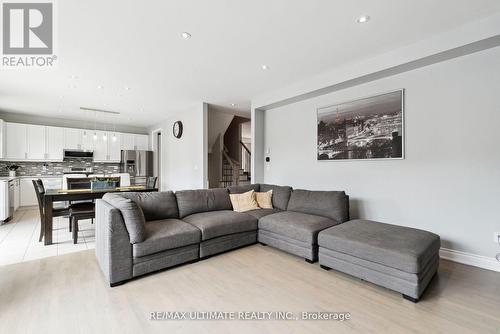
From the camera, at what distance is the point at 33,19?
2301 millimetres

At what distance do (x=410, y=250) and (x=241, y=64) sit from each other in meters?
3.03

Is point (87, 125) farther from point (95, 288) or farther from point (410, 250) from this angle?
point (410, 250)

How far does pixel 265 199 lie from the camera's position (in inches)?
154

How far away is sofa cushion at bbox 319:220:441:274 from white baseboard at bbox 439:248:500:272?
2.27ft

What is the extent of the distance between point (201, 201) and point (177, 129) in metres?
3.49

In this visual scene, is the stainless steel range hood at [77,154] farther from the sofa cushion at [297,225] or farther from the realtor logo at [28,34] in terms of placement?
the sofa cushion at [297,225]

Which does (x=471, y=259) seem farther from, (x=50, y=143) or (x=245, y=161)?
(x=50, y=143)

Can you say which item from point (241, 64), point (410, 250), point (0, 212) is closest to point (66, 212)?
point (0, 212)

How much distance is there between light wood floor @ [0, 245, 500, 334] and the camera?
1643 millimetres

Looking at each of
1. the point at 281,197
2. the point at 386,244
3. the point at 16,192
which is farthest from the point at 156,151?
the point at 386,244

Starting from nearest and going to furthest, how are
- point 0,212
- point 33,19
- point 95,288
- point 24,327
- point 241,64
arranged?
1. point 24,327
2. point 95,288
3. point 33,19
4. point 241,64
5. point 0,212

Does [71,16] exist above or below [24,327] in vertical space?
above

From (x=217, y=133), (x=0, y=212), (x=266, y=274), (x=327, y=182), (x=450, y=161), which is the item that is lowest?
(x=266, y=274)

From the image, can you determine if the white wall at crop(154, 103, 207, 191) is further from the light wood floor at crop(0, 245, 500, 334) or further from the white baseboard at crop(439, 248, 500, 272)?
the white baseboard at crop(439, 248, 500, 272)
